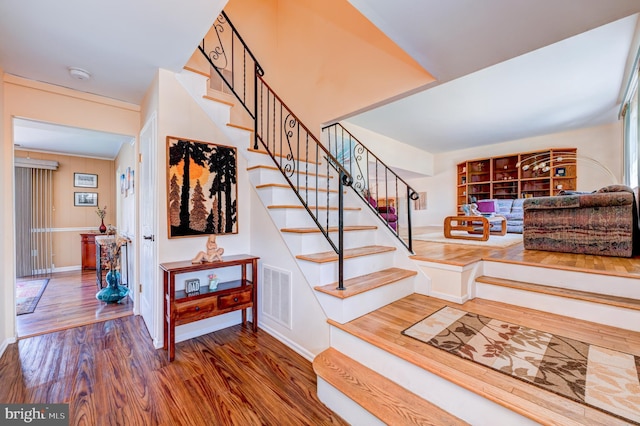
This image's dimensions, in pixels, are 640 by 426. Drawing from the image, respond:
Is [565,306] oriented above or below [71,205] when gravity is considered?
below

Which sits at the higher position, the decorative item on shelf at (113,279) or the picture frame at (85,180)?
the picture frame at (85,180)

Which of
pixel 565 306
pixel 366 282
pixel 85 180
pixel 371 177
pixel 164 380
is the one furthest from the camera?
pixel 371 177

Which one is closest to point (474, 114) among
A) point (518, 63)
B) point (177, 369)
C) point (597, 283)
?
point (518, 63)

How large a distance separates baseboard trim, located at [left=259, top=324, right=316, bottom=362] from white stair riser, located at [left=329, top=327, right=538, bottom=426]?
43cm

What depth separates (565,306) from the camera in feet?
7.00

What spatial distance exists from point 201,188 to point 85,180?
543cm

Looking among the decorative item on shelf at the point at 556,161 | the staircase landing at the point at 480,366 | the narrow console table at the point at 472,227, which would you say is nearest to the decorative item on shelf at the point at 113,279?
the staircase landing at the point at 480,366

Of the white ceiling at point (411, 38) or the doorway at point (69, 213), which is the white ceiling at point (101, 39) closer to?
the white ceiling at point (411, 38)

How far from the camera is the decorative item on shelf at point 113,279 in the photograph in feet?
12.1

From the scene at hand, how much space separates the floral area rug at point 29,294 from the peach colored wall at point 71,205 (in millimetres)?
1114

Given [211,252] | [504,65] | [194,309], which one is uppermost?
[504,65]

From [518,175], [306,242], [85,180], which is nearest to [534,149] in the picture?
[518,175]

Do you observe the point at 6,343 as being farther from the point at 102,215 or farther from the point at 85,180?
the point at 85,180

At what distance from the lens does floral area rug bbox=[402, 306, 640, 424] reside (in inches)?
48.6
